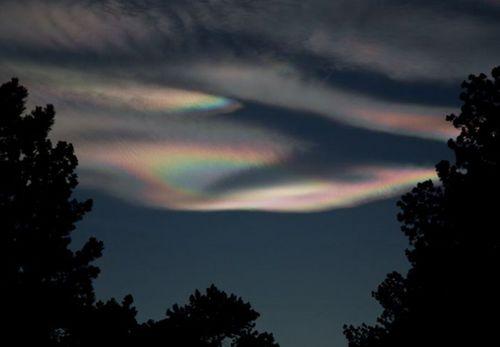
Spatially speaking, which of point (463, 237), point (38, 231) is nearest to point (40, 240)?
point (38, 231)

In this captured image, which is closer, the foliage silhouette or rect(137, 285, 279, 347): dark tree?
the foliage silhouette

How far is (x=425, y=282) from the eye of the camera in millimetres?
19109

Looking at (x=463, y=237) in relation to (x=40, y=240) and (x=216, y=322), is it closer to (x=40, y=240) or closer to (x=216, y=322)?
(x=40, y=240)

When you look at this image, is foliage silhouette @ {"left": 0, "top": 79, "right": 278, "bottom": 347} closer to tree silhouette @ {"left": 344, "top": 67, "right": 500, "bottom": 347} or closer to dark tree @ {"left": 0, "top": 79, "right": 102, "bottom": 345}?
dark tree @ {"left": 0, "top": 79, "right": 102, "bottom": 345}

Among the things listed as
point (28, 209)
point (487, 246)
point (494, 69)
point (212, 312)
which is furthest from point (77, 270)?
point (212, 312)

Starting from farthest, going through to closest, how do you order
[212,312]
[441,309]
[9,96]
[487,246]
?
[212,312]
[9,96]
[441,309]
[487,246]

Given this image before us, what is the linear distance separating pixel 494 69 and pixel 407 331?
362 inches

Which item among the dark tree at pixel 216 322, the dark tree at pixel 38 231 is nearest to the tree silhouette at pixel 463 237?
the dark tree at pixel 38 231

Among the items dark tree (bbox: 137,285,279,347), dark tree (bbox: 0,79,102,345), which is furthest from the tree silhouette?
dark tree (bbox: 137,285,279,347)

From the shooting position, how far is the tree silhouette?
17.5 m

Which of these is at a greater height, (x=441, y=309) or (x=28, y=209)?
(x=28, y=209)

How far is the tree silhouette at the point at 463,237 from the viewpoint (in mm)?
17484

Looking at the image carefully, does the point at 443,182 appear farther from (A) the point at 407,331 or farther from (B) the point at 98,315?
(B) the point at 98,315

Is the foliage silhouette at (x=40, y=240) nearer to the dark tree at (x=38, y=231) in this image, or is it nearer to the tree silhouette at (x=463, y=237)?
the dark tree at (x=38, y=231)
